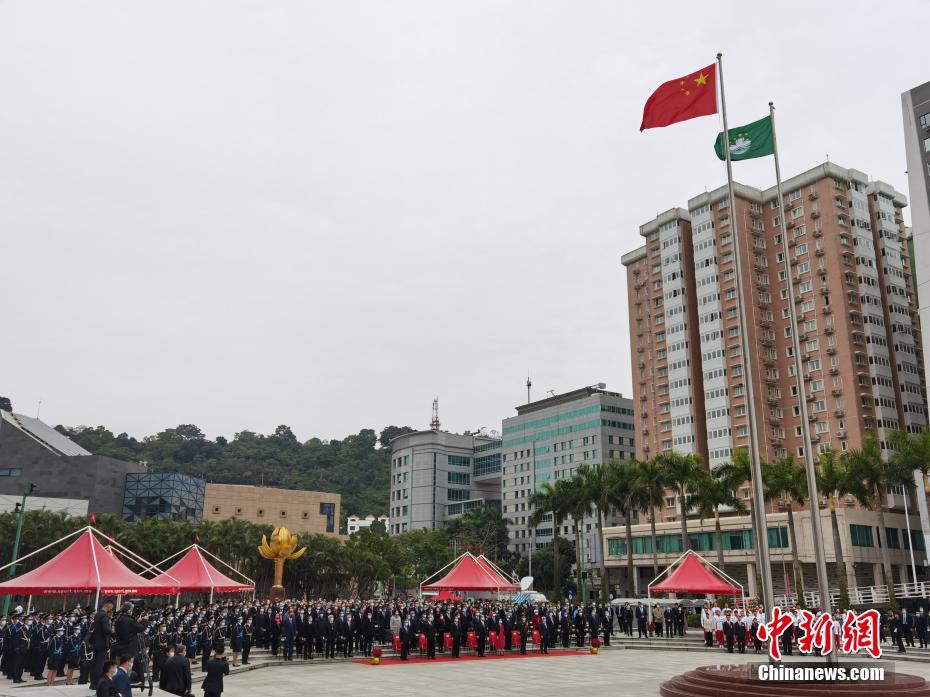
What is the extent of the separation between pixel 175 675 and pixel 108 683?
3.39 m

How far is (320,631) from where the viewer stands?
28.2 meters

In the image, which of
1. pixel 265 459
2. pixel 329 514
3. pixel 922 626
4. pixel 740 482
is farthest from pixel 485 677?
pixel 265 459

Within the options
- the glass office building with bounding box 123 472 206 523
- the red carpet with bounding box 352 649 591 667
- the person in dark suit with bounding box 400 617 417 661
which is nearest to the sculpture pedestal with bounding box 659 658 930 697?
the red carpet with bounding box 352 649 591 667

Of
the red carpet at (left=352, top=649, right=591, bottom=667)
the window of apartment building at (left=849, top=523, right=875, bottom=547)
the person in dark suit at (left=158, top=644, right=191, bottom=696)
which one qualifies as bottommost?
the red carpet at (left=352, top=649, right=591, bottom=667)

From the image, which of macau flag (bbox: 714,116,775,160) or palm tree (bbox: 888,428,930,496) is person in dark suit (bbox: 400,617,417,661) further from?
palm tree (bbox: 888,428,930,496)

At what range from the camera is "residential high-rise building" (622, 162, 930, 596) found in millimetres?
78188

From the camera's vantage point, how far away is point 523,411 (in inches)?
5226

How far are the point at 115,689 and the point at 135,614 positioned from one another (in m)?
6.90

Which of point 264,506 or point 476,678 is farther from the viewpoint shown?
point 264,506

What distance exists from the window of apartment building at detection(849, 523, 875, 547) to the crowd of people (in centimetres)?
3288

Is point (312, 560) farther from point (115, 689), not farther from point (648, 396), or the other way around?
point (648, 396)

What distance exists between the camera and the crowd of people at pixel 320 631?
2094 cm

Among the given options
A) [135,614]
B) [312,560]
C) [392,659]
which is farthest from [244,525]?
[135,614]

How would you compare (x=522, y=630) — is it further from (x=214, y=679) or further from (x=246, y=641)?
(x=214, y=679)
